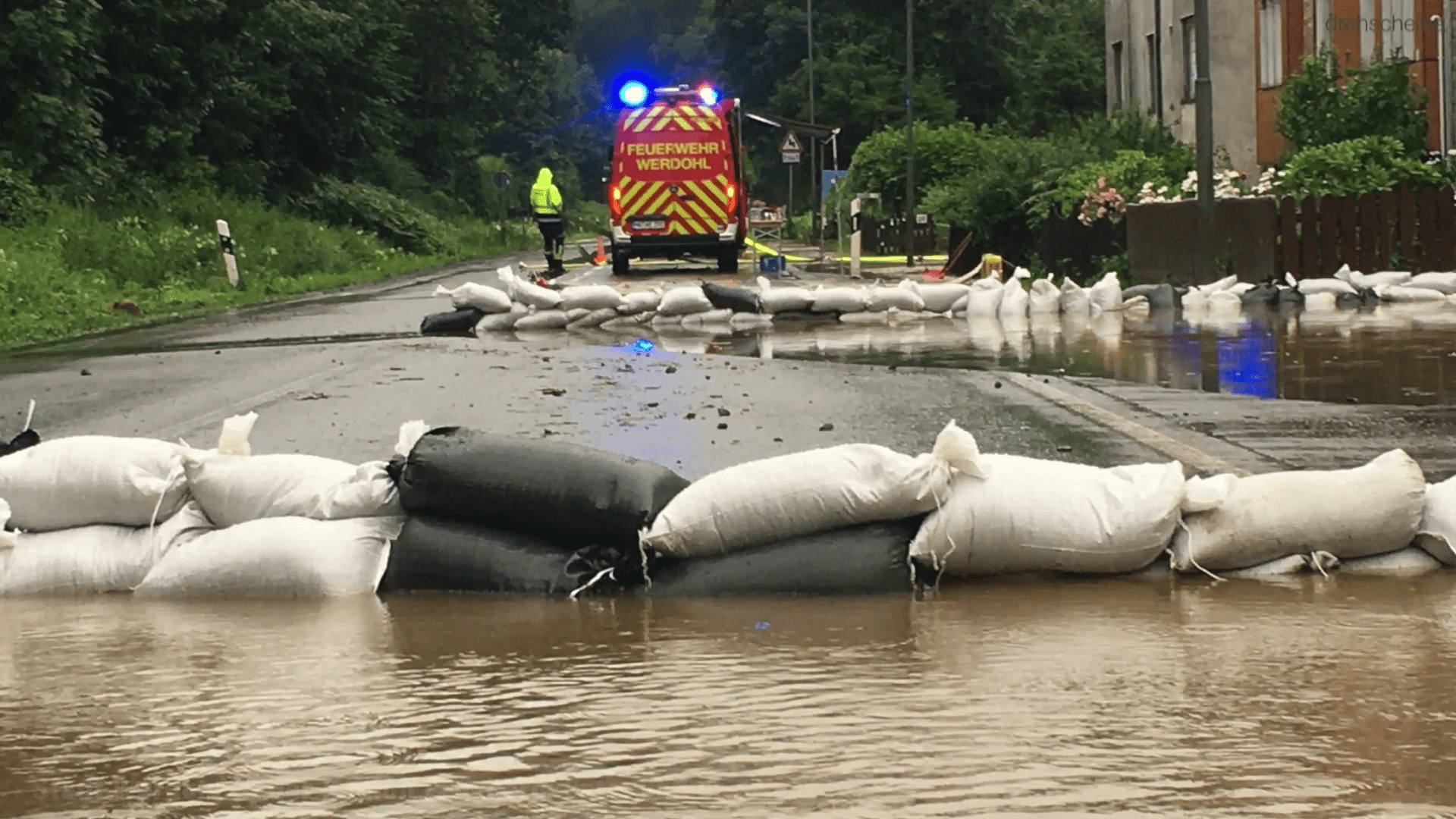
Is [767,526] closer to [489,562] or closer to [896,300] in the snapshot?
[489,562]

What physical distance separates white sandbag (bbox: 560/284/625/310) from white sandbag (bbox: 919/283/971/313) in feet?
8.97

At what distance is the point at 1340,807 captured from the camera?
362cm

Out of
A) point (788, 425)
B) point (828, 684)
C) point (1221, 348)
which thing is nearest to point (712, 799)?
point (828, 684)

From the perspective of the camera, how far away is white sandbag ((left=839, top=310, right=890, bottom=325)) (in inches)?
733

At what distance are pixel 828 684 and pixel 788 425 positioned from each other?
15.7 ft

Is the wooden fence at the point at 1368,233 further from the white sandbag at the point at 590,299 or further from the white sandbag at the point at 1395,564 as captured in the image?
the white sandbag at the point at 1395,564

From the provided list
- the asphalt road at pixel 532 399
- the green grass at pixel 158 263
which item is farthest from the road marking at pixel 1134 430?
→ the green grass at pixel 158 263

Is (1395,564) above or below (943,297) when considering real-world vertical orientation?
below

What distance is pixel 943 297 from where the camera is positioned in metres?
18.6

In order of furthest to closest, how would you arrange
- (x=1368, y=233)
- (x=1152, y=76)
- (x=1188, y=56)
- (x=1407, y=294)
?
1. (x=1152, y=76)
2. (x=1188, y=56)
3. (x=1368, y=233)
4. (x=1407, y=294)

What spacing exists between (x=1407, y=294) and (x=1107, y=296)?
8.41 feet

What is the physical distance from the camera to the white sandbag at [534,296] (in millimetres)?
18578

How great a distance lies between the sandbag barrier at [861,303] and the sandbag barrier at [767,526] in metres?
11.9

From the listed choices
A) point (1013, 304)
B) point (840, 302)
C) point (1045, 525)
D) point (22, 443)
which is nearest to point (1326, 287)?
point (1013, 304)
